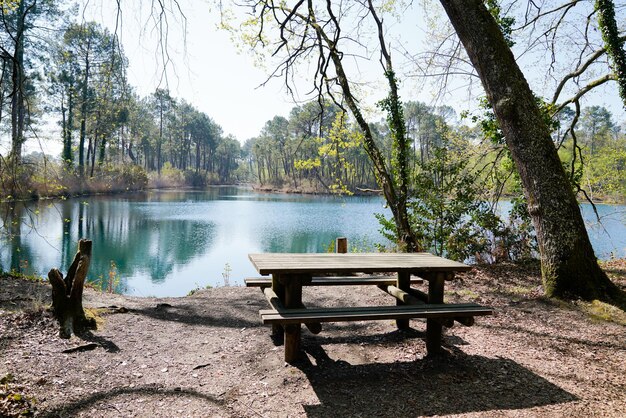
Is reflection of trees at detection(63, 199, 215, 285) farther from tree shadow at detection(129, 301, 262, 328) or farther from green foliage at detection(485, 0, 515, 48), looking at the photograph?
green foliage at detection(485, 0, 515, 48)

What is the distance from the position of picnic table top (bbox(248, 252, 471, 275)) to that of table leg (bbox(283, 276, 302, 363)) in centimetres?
16

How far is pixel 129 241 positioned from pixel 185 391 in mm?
16661

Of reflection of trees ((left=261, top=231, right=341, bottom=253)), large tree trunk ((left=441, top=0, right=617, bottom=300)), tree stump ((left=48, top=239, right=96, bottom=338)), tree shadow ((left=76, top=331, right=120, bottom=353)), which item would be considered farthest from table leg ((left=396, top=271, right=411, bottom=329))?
reflection of trees ((left=261, top=231, right=341, bottom=253))

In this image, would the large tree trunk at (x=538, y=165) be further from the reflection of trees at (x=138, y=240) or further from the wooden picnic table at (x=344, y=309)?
the reflection of trees at (x=138, y=240)

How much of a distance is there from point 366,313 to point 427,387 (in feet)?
2.34

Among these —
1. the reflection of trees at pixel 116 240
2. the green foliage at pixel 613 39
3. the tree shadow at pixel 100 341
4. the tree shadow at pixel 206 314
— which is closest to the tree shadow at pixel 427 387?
the tree shadow at pixel 206 314

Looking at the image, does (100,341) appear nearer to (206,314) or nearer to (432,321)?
(206,314)

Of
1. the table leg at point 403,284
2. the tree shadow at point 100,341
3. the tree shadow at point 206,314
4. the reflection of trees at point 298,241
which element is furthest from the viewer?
the reflection of trees at point 298,241

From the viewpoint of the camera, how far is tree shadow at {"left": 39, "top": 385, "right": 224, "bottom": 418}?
2664 mm

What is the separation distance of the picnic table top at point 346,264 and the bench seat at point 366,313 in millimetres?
323

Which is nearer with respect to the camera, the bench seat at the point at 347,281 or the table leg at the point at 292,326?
the table leg at the point at 292,326

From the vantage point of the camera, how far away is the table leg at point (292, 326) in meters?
3.29

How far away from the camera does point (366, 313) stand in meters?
3.21

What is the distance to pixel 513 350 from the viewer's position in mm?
3680
